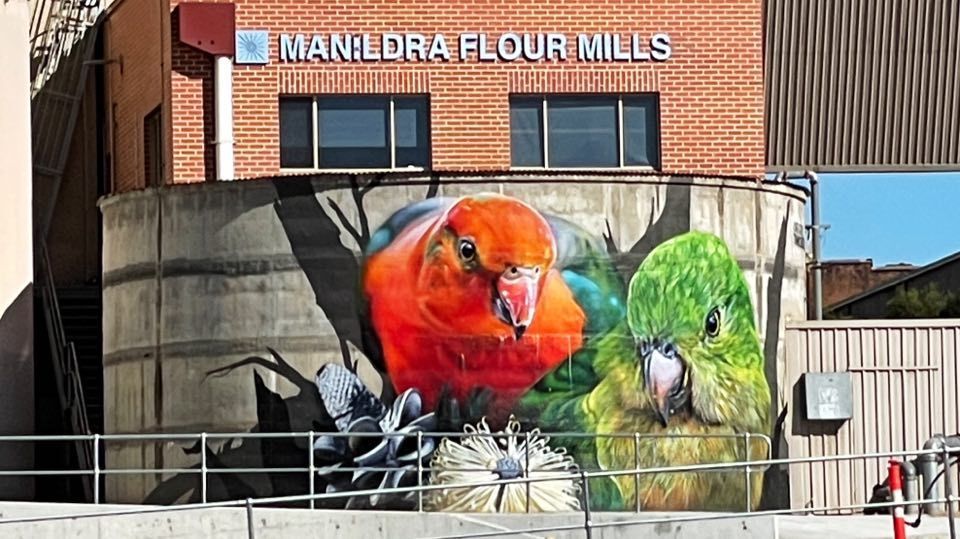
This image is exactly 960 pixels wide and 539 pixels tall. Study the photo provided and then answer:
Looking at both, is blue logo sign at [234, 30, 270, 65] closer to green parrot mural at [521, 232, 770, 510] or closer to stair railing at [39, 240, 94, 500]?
stair railing at [39, 240, 94, 500]

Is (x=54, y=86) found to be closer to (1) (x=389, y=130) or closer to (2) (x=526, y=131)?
(1) (x=389, y=130)

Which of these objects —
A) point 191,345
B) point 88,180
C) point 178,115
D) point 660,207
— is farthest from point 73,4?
point 660,207

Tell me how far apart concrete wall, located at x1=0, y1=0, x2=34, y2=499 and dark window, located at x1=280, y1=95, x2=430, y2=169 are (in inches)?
165

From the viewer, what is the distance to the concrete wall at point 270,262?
86.5ft

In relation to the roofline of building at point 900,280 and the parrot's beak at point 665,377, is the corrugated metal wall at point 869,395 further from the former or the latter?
the roofline of building at point 900,280

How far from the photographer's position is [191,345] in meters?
26.9

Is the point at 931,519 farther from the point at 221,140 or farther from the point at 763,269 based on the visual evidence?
the point at 221,140

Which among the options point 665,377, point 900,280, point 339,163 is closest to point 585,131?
point 339,163

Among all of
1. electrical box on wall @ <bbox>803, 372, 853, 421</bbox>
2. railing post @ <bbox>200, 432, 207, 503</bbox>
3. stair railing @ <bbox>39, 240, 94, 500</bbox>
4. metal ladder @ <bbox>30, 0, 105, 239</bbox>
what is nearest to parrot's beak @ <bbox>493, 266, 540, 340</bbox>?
railing post @ <bbox>200, 432, 207, 503</bbox>

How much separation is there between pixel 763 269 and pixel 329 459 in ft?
20.3

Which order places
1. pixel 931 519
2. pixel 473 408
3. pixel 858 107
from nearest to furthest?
pixel 931 519
pixel 473 408
pixel 858 107

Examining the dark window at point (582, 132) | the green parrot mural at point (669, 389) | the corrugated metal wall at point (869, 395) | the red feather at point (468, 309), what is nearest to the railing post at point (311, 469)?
the red feather at point (468, 309)

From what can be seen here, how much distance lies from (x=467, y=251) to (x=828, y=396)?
222 inches

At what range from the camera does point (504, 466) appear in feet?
85.6
